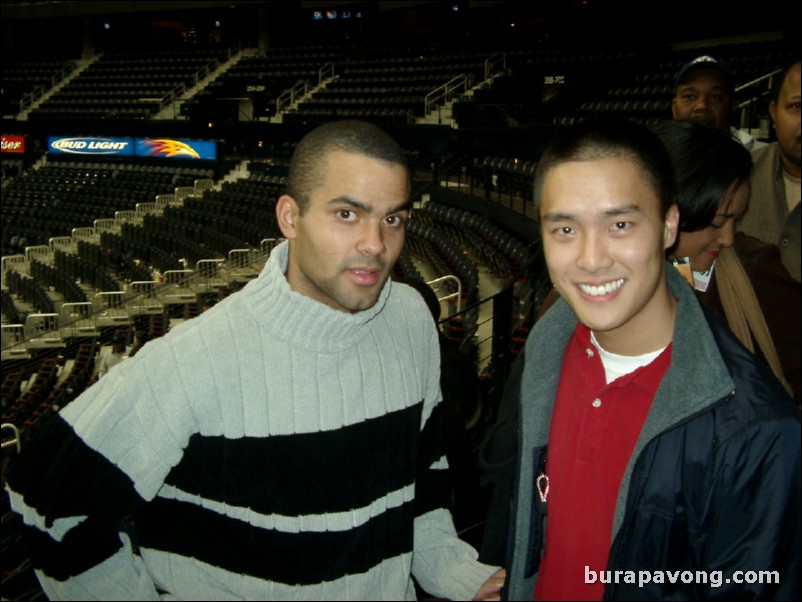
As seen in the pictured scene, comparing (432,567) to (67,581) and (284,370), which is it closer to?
(284,370)

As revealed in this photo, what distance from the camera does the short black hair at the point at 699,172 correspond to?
5.16ft

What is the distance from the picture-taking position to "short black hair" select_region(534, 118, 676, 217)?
1.22m

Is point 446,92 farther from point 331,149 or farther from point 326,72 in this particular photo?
point 331,149

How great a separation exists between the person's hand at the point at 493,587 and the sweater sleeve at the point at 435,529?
0.12 ft

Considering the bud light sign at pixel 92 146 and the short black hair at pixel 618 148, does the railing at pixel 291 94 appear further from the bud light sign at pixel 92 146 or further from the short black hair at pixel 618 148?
the short black hair at pixel 618 148

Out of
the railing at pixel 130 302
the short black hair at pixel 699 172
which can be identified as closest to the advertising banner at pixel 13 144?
the railing at pixel 130 302

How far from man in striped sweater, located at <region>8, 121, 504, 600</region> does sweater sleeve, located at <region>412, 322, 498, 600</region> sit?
5 cm

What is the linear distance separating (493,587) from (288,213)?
87 cm

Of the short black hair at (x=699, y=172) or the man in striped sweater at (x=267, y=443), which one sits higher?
the short black hair at (x=699, y=172)

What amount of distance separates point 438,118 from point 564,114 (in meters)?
3.61

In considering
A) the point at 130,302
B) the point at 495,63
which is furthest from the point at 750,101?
the point at 495,63

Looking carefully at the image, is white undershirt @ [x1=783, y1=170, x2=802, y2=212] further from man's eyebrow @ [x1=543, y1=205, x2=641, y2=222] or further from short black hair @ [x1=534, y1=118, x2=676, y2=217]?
man's eyebrow @ [x1=543, y1=205, x2=641, y2=222]

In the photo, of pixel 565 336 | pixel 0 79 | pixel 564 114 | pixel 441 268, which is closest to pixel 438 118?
pixel 564 114

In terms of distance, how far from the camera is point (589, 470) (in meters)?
1.27
